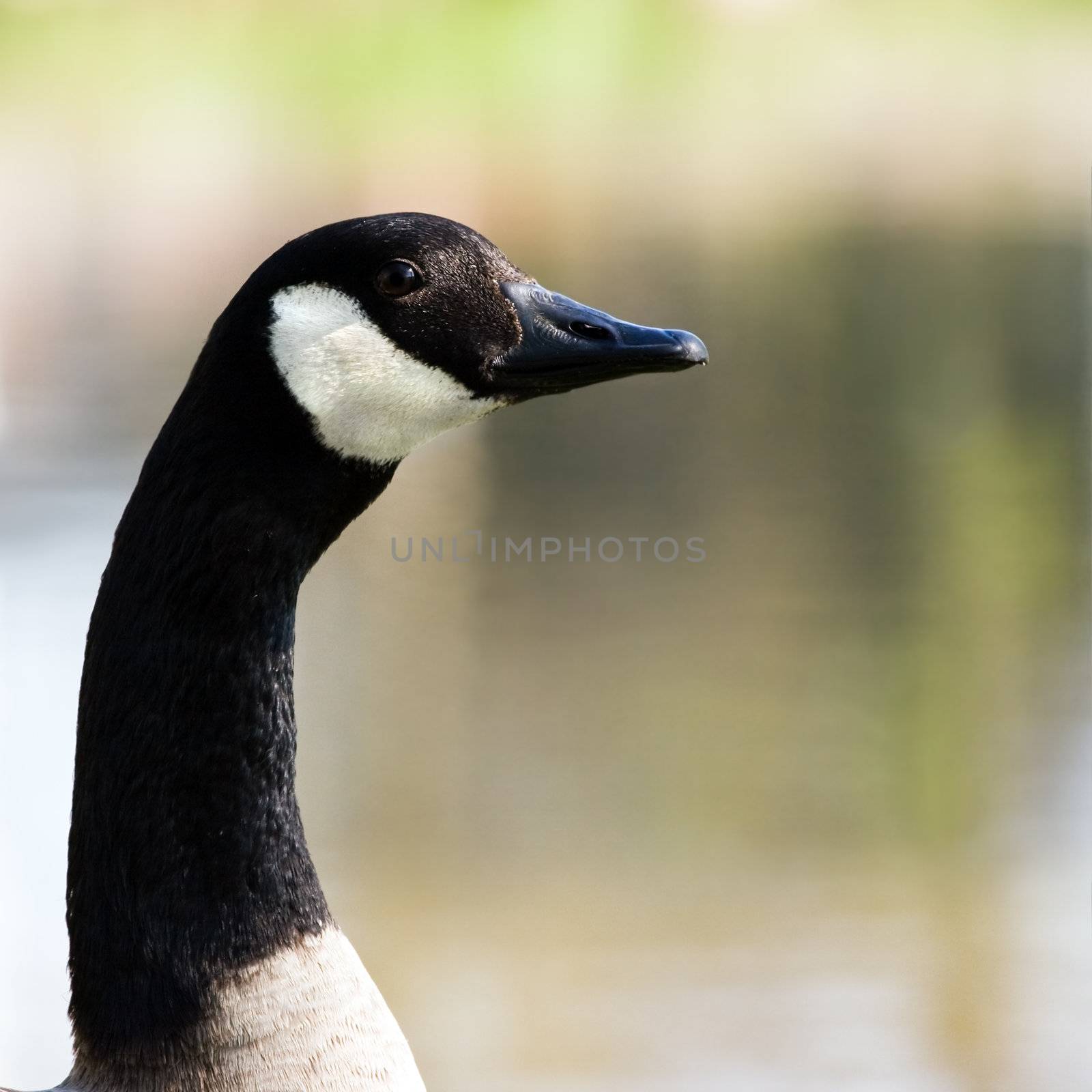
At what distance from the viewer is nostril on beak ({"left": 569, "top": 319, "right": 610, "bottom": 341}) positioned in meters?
1.63

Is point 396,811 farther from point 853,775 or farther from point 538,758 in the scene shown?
point 853,775

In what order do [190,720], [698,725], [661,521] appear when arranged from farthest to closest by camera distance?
[661,521] → [698,725] → [190,720]

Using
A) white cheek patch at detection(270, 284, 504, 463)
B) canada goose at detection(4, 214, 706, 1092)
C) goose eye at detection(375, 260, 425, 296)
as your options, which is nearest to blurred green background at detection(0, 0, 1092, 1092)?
canada goose at detection(4, 214, 706, 1092)

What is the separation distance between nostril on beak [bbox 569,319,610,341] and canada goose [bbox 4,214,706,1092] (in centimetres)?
4

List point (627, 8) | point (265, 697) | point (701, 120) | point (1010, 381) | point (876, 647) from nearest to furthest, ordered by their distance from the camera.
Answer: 1. point (265, 697)
2. point (876, 647)
3. point (1010, 381)
4. point (627, 8)
5. point (701, 120)

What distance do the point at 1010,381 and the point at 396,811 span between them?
450 cm

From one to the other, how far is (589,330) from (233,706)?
57cm

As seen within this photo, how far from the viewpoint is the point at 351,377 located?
5.10 ft

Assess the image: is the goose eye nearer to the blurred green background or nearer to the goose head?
the goose head

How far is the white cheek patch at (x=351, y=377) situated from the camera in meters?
1.54

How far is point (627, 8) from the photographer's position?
10.8 meters

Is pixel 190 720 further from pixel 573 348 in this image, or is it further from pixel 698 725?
pixel 698 725

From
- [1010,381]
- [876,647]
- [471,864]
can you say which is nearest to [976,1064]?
[471,864]

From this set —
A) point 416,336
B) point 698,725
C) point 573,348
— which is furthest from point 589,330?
point 698,725
